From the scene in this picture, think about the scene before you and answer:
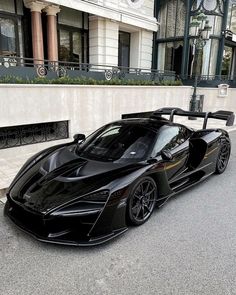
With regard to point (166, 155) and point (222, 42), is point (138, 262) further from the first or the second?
point (222, 42)

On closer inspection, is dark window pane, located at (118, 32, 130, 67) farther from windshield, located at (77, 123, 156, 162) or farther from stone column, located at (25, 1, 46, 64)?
windshield, located at (77, 123, 156, 162)

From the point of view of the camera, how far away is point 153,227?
336 cm

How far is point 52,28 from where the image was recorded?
414 inches

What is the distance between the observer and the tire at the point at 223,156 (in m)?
5.25

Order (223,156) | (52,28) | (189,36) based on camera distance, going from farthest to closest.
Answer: (189,36) < (52,28) < (223,156)

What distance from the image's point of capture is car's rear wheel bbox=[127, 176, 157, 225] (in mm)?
3164

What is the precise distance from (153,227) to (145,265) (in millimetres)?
747

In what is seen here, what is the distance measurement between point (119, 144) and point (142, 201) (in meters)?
0.96

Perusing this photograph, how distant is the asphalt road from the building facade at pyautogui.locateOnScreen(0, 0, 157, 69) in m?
7.41

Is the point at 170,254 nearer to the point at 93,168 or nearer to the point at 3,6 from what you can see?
the point at 93,168

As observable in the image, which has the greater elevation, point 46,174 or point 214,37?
point 214,37

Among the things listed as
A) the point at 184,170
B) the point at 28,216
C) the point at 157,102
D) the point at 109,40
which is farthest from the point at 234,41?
the point at 28,216

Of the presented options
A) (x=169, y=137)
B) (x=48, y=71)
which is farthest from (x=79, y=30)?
(x=169, y=137)

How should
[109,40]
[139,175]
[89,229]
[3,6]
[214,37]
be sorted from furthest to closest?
[214,37] → [109,40] → [3,6] → [139,175] → [89,229]
